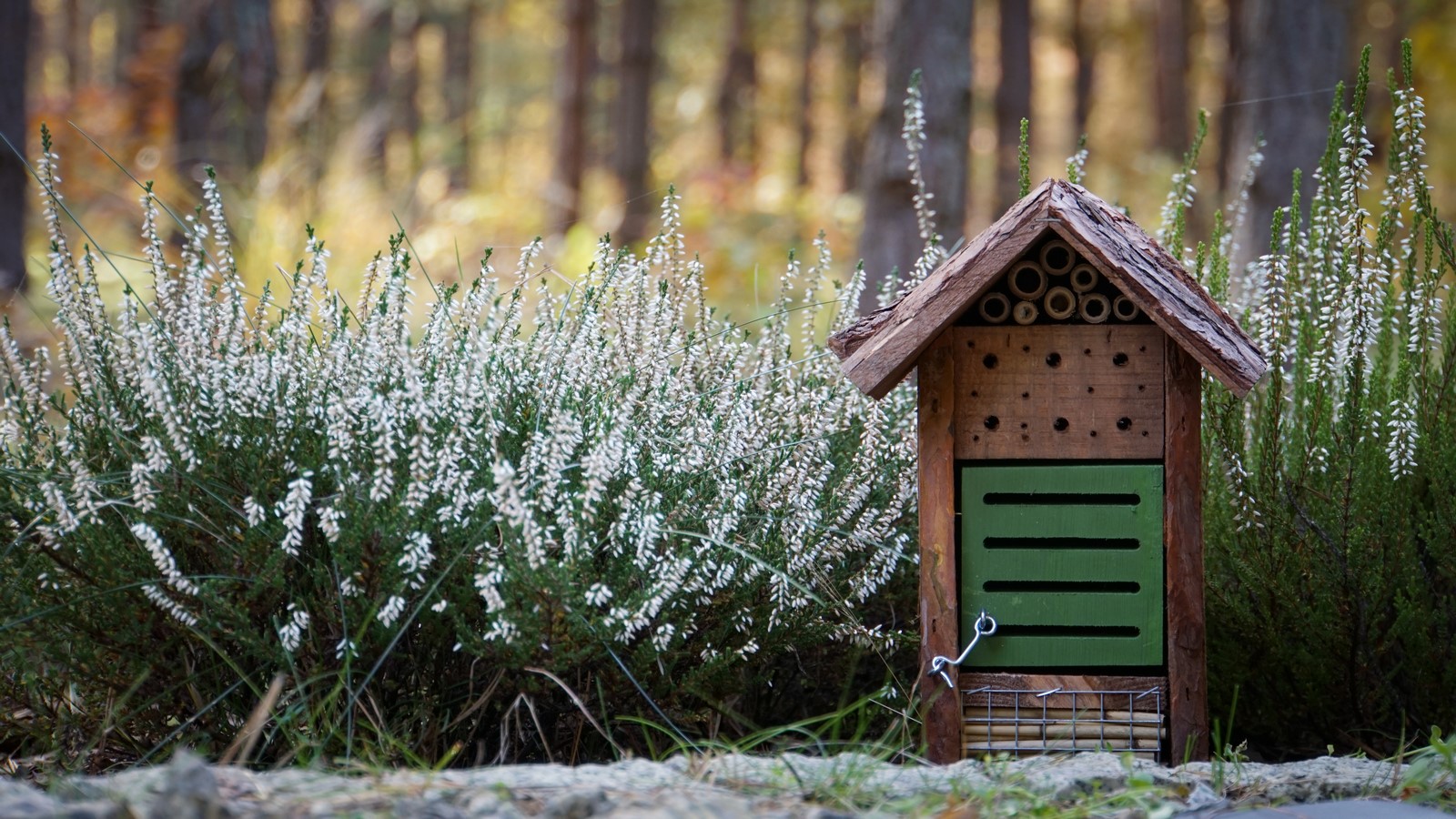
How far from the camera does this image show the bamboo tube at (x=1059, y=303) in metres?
2.93

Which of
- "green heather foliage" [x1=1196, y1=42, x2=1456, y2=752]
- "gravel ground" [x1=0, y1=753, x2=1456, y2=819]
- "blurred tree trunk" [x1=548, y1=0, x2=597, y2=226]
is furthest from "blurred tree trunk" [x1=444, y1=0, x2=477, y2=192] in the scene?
"gravel ground" [x1=0, y1=753, x2=1456, y2=819]

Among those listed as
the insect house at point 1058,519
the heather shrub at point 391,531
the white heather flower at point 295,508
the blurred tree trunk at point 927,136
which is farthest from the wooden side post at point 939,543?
the blurred tree trunk at point 927,136

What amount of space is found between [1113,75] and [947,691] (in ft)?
103

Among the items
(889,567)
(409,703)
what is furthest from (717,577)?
(409,703)

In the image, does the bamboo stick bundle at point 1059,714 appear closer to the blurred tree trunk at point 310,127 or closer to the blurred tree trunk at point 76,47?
the blurred tree trunk at point 310,127

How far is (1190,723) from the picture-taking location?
2.90m

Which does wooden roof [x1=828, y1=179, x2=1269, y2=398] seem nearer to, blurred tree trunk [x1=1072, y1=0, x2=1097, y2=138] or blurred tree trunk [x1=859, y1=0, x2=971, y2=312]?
blurred tree trunk [x1=859, y1=0, x2=971, y2=312]

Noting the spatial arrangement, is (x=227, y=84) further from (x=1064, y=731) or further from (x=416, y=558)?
(x=1064, y=731)

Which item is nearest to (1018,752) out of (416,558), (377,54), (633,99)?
(416,558)

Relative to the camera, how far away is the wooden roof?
8.89 feet

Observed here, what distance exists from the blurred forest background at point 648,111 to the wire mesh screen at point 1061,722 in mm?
1645

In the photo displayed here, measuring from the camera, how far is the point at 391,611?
268 centimetres

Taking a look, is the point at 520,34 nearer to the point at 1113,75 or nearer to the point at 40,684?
the point at 1113,75

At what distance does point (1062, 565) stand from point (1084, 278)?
2.18 feet
